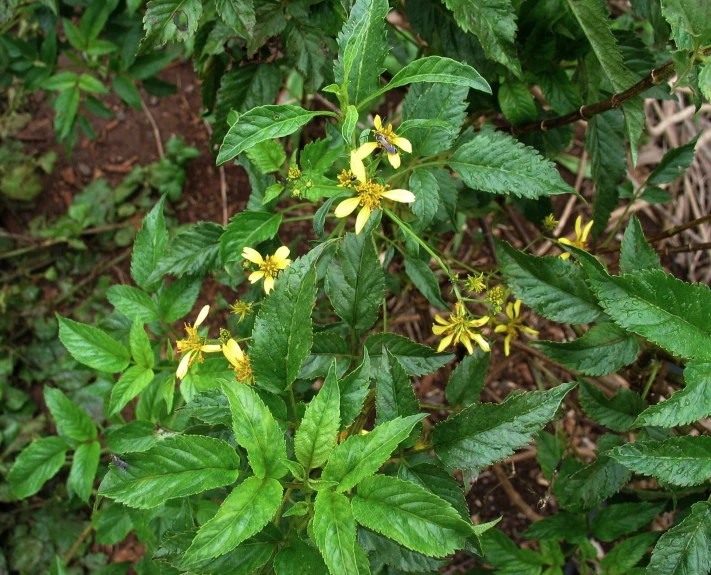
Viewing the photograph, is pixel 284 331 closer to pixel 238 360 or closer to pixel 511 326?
pixel 238 360

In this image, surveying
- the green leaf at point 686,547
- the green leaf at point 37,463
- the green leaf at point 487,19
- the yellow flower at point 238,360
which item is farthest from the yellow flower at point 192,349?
the green leaf at point 686,547

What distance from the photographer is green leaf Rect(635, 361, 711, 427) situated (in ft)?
3.44

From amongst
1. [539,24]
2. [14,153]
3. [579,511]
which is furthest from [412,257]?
[14,153]

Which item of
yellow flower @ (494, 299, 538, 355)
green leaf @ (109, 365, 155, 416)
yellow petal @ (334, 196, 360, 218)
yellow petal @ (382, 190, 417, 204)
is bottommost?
green leaf @ (109, 365, 155, 416)

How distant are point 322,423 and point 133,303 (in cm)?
70

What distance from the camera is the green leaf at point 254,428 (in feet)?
3.22

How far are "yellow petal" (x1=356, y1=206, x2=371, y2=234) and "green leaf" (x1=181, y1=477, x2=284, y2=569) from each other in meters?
0.49

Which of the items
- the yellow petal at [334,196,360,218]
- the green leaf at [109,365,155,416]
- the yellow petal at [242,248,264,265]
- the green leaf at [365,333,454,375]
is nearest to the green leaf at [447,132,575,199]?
the yellow petal at [334,196,360,218]

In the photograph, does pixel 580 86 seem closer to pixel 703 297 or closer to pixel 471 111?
pixel 471 111

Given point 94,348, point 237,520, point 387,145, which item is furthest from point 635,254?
point 94,348

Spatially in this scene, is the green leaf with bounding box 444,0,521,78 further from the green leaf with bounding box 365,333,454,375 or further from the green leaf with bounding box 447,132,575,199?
the green leaf with bounding box 365,333,454,375

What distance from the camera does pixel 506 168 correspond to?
4.13 feet

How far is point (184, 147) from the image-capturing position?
9.48ft

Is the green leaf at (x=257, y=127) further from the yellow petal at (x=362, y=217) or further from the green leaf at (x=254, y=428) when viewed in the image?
the green leaf at (x=254, y=428)
